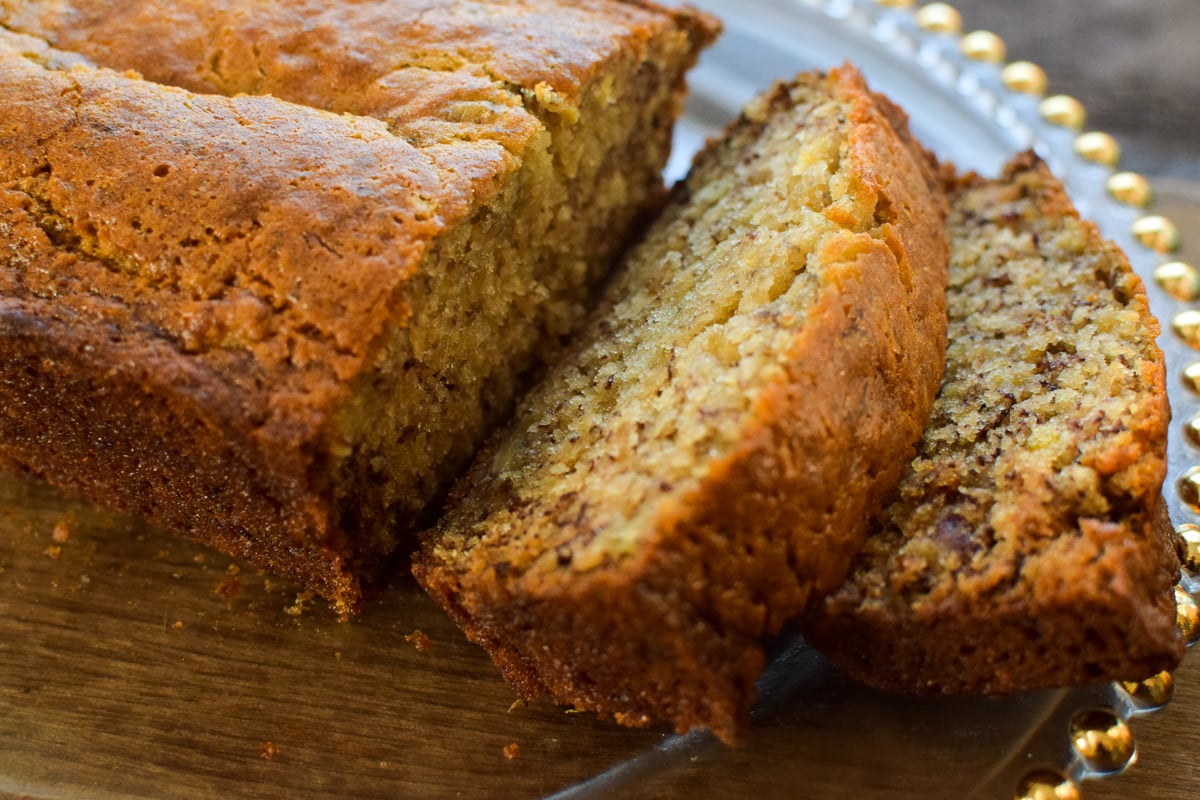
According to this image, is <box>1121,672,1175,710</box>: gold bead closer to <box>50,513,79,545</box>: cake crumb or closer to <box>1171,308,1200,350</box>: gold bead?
<box>1171,308,1200,350</box>: gold bead

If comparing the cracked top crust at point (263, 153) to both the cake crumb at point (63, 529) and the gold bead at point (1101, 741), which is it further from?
the gold bead at point (1101, 741)

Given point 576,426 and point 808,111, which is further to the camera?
point 808,111

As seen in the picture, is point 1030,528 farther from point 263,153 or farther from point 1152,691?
point 263,153

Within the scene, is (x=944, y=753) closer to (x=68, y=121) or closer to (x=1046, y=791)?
(x=1046, y=791)

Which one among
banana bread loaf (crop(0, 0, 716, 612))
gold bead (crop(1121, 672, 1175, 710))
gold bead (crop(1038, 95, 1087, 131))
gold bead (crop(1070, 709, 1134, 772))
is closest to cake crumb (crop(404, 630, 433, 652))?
banana bread loaf (crop(0, 0, 716, 612))

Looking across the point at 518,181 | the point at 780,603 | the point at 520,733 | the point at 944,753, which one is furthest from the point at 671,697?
the point at 518,181
